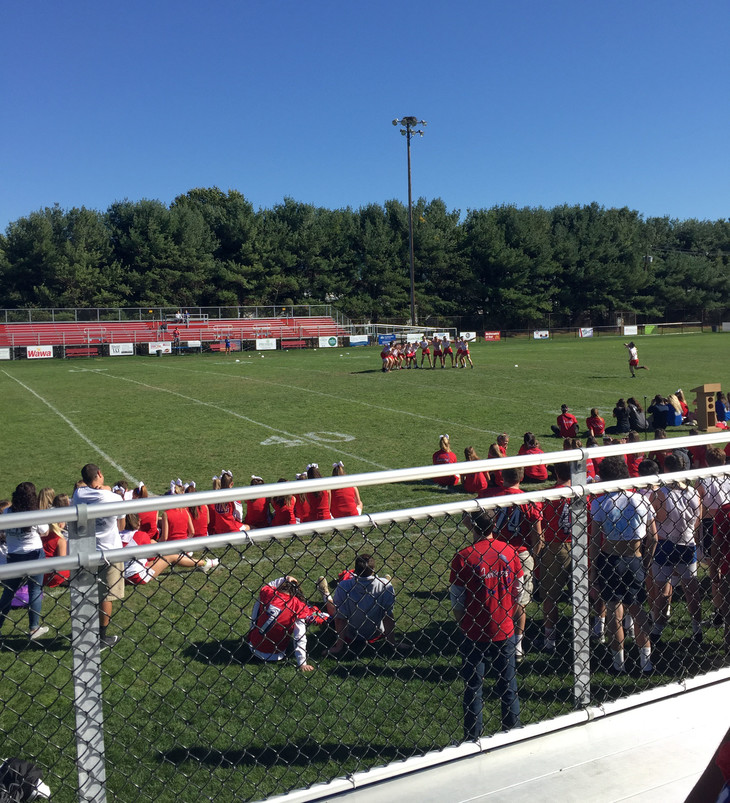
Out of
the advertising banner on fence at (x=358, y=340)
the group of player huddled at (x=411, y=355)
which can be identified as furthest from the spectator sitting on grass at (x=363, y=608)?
the advertising banner on fence at (x=358, y=340)

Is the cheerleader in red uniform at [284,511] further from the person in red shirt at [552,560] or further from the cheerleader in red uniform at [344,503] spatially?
the person in red shirt at [552,560]

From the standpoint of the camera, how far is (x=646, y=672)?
5.60 metres

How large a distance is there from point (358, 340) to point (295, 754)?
49622mm

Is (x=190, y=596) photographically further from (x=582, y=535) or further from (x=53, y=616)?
(x=582, y=535)

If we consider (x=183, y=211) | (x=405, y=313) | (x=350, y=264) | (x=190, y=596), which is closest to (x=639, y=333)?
(x=405, y=313)

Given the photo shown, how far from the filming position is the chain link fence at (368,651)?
137 inches

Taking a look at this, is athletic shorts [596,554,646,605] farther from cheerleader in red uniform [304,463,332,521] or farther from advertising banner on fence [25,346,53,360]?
advertising banner on fence [25,346,53,360]

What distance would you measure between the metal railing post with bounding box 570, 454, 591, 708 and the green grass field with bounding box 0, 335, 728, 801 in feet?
2.80

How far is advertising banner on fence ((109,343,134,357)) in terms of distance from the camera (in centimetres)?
4981

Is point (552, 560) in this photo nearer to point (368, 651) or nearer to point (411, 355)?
point (368, 651)

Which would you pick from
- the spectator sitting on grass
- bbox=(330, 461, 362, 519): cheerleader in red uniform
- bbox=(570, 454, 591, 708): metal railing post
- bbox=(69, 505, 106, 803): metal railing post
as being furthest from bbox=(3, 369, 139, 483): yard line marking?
bbox=(69, 505, 106, 803): metal railing post

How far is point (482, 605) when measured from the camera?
14.5ft

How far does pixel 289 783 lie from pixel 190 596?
3.61 metres

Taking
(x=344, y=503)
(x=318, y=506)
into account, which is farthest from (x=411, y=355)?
(x=344, y=503)
